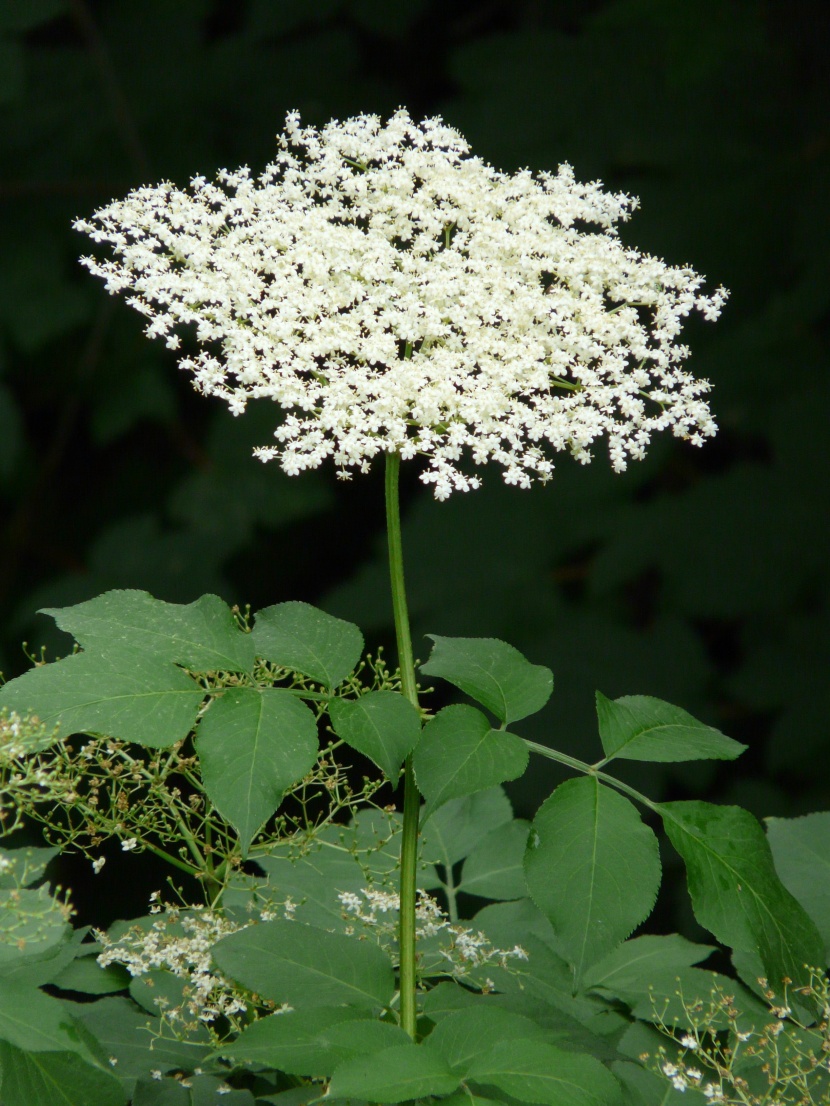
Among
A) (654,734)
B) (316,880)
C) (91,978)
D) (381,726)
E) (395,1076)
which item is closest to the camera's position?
(395,1076)

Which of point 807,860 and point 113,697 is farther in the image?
point 807,860

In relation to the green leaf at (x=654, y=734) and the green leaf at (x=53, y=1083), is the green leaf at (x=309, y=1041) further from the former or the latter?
the green leaf at (x=654, y=734)

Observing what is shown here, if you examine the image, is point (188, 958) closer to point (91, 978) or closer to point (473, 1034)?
point (91, 978)

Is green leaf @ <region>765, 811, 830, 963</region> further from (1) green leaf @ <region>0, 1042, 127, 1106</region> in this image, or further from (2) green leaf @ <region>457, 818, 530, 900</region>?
(1) green leaf @ <region>0, 1042, 127, 1106</region>

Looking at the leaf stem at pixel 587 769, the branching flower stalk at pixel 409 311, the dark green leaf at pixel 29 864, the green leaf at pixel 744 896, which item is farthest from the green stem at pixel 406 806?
the dark green leaf at pixel 29 864

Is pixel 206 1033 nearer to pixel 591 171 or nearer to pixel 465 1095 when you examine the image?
pixel 465 1095

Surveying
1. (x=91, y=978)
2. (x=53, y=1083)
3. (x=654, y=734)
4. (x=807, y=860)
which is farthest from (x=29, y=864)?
(x=807, y=860)
